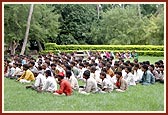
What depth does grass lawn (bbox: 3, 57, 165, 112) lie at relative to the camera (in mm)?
7832

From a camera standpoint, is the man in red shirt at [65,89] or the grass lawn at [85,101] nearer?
the grass lawn at [85,101]

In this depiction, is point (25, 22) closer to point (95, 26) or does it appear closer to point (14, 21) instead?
point (14, 21)

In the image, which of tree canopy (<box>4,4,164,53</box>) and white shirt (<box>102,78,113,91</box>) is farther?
tree canopy (<box>4,4,164,53</box>)

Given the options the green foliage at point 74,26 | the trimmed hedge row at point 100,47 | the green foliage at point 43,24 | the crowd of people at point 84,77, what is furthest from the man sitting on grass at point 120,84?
the green foliage at point 74,26

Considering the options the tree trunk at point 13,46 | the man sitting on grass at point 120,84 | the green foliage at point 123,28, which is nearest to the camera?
the man sitting on grass at point 120,84

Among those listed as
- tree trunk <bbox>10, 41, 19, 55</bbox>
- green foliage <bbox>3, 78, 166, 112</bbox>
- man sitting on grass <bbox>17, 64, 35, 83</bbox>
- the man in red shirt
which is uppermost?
tree trunk <bbox>10, 41, 19, 55</bbox>

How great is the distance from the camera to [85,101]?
27.6 ft

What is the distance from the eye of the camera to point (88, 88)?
939 cm

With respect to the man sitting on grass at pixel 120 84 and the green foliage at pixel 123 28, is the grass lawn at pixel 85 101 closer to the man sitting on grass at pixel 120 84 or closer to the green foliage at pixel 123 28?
the man sitting on grass at pixel 120 84

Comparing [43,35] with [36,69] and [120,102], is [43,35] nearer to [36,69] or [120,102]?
[36,69]

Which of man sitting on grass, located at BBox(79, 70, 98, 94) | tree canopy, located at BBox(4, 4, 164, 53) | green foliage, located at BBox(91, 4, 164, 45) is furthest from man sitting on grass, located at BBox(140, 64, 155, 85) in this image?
green foliage, located at BBox(91, 4, 164, 45)

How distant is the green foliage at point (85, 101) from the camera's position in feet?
25.6

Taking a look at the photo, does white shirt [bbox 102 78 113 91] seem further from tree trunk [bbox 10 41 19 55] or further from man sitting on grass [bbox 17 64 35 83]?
tree trunk [bbox 10 41 19 55]

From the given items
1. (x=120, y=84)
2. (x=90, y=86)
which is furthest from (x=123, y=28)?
(x=90, y=86)
